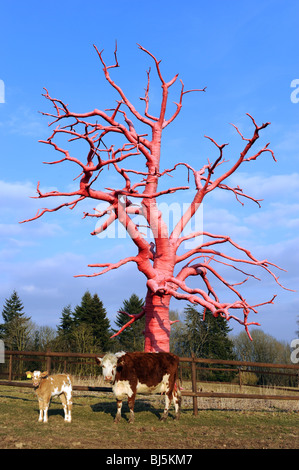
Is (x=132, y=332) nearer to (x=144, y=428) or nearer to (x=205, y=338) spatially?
(x=205, y=338)

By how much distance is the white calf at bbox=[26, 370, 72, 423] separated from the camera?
8594 millimetres

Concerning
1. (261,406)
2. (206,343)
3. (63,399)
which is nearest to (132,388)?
(63,399)

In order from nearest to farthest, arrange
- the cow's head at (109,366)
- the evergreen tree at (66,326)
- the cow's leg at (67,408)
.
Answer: the cow's leg at (67,408) < the cow's head at (109,366) < the evergreen tree at (66,326)

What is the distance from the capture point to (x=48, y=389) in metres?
8.68

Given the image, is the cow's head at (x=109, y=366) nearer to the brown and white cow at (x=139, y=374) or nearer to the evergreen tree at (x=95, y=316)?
the brown and white cow at (x=139, y=374)

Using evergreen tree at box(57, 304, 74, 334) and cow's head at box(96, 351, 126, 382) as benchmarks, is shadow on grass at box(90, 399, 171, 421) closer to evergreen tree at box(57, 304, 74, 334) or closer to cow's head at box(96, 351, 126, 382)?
cow's head at box(96, 351, 126, 382)

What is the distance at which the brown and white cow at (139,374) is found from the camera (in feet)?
30.2

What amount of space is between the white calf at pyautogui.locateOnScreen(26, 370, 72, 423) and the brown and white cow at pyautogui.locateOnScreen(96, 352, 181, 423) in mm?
794

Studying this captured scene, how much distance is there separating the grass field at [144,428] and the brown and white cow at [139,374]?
530 millimetres

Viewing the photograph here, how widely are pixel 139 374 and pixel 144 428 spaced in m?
1.19

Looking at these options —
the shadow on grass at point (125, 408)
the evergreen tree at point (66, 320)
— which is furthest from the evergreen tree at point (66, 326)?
the shadow on grass at point (125, 408)

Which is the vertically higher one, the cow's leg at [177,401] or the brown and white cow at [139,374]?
the brown and white cow at [139,374]
